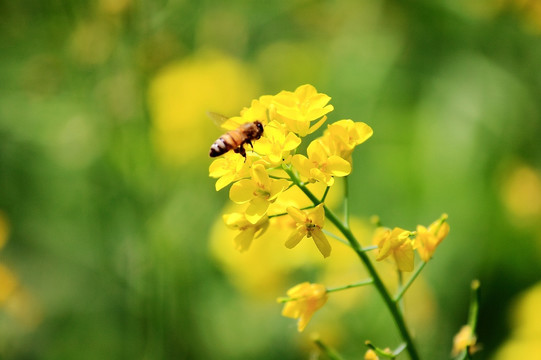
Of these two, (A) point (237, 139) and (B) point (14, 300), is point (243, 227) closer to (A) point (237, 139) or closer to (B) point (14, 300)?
(A) point (237, 139)

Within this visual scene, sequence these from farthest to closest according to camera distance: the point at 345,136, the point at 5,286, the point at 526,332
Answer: the point at 526,332, the point at 5,286, the point at 345,136

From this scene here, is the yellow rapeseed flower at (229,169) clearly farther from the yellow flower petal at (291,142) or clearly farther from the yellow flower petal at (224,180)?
the yellow flower petal at (291,142)

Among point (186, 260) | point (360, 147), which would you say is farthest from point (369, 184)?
point (186, 260)

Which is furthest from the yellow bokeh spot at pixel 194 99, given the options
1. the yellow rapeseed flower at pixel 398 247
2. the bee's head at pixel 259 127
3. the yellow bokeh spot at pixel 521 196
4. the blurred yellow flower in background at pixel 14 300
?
the yellow rapeseed flower at pixel 398 247

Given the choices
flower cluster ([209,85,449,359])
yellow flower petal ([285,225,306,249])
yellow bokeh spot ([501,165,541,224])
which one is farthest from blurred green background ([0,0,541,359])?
yellow flower petal ([285,225,306,249])

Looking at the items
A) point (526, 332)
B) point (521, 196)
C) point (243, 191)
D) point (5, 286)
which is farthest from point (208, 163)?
point (243, 191)
